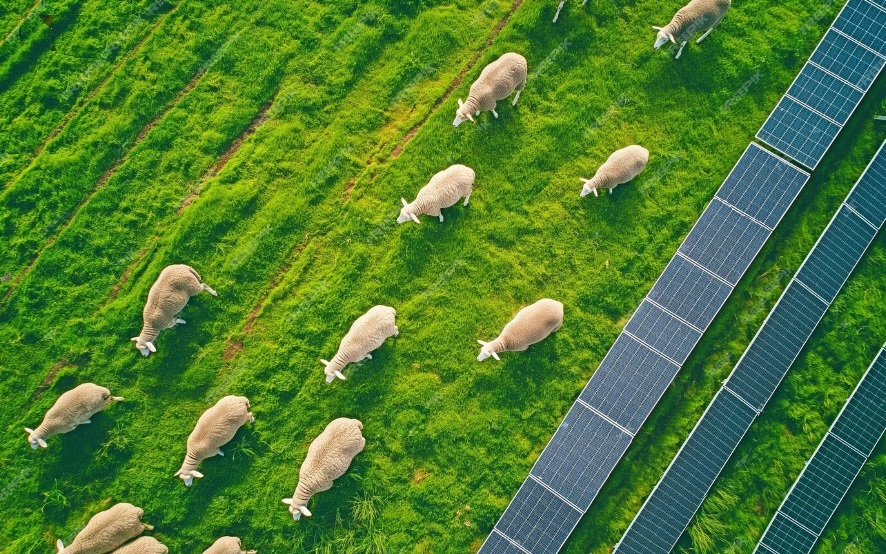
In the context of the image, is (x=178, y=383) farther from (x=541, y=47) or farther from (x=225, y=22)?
(x=541, y=47)

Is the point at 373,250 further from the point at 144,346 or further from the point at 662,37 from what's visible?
the point at 662,37

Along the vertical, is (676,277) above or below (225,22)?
below

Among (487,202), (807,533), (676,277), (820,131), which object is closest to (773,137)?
(820,131)

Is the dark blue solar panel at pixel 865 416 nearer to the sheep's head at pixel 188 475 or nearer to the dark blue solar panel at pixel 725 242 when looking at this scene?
the dark blue solar panel at pixel 725 242

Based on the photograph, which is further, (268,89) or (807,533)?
(268,89)

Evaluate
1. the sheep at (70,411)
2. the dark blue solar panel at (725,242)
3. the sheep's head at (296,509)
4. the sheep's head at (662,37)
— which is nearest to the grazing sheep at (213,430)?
the sheep's head at (296,509)

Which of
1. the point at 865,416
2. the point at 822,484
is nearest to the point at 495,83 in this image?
the point at 865,416
